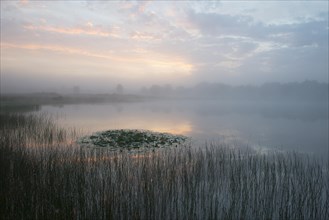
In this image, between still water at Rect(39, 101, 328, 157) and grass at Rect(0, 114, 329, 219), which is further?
still water at Rect(39, 101, 328, 157)

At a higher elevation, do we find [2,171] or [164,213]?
[2,171]

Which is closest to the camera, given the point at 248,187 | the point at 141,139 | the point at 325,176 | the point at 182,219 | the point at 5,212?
the point at 5,212

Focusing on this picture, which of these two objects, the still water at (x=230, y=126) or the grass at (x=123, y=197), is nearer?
the grass at (x=123, y=197)

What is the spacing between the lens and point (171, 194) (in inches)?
273

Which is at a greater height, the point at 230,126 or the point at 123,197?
the point at 123,197

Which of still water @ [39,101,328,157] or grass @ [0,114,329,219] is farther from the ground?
grass @ [0,114,329,219]

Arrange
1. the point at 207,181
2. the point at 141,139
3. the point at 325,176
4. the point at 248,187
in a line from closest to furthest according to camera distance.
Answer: the point at 248,187, the point at 207,181, the point at 325,176, the point at 141,139

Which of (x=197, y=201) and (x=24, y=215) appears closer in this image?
(x=24, y=215)

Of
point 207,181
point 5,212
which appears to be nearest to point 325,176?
point 207,181

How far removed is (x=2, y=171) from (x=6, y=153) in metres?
1.64

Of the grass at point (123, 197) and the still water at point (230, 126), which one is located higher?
the grass at point (123, 197)

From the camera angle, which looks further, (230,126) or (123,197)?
(230,126)

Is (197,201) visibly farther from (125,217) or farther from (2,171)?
(2,171)

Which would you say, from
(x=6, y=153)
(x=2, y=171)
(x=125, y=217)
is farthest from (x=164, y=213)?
(x=6, y=153)
